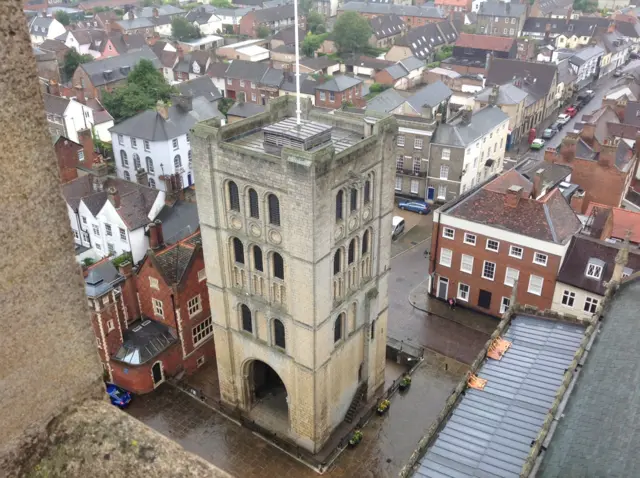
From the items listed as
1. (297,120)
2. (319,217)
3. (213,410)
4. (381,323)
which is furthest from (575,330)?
(213,410)

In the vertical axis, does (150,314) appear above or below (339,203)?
below

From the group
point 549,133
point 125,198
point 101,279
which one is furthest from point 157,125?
point 549,133

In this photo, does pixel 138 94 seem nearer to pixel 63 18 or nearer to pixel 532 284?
pixel 532 284

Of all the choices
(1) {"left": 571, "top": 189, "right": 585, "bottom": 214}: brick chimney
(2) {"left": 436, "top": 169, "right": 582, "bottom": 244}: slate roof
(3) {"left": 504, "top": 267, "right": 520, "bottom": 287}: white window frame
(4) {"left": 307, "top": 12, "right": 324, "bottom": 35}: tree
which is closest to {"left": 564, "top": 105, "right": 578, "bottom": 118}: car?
(1) {"left": 571, "top": 189, "right": 585, "bottom": 214}: brick chimney

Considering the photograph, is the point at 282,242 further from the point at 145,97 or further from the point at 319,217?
the point at 145,97

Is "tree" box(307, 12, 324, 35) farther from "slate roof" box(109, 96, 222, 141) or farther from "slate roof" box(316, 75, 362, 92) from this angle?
"slate roof" box(109, 96, 222, 141)
